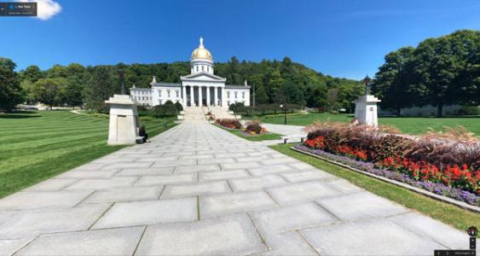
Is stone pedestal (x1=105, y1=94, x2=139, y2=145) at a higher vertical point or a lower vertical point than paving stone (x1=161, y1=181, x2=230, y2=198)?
higher

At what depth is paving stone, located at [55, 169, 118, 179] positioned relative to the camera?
17.5 ft

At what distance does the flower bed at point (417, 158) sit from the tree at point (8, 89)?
63.8 m

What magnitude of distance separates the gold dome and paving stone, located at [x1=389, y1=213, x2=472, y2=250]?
7998 cm

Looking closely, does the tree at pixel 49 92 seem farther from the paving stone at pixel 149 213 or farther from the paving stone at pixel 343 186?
the paving stone at pixel 343 186

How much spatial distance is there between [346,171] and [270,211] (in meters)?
3.57

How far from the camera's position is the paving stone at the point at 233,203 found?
3449 millimetres

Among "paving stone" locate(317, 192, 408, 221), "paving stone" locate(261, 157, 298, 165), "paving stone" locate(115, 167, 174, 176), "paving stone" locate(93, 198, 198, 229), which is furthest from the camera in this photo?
"paving stone" locate(261, 157, 298, 165)

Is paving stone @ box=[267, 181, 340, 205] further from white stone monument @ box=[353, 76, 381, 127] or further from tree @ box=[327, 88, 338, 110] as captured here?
tree @ box=[327, 88, 338, 110]

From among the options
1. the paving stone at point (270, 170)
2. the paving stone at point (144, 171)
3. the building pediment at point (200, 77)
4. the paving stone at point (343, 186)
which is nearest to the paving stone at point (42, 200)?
the paving stone at point (144, 171)

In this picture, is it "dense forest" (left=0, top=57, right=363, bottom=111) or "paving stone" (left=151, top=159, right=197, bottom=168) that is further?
"dense forest" (left=0, top=57, right=363, bottom=111)

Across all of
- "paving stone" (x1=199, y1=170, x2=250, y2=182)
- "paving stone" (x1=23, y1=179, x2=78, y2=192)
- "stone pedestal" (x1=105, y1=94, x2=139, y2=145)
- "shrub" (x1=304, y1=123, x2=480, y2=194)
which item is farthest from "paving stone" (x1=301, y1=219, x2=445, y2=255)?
"stone pedestal" (x1=105, y1=94, x2=139, y2=145)

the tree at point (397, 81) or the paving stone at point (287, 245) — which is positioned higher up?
the tree at point (397, 81)

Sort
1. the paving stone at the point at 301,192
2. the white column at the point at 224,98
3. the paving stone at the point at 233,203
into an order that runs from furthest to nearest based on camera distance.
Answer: the white column at the point at 224,98 < the paving stone at the point at 301,192 < the paving stone at the point at 233,203

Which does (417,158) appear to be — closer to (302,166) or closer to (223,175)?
(302,166)
